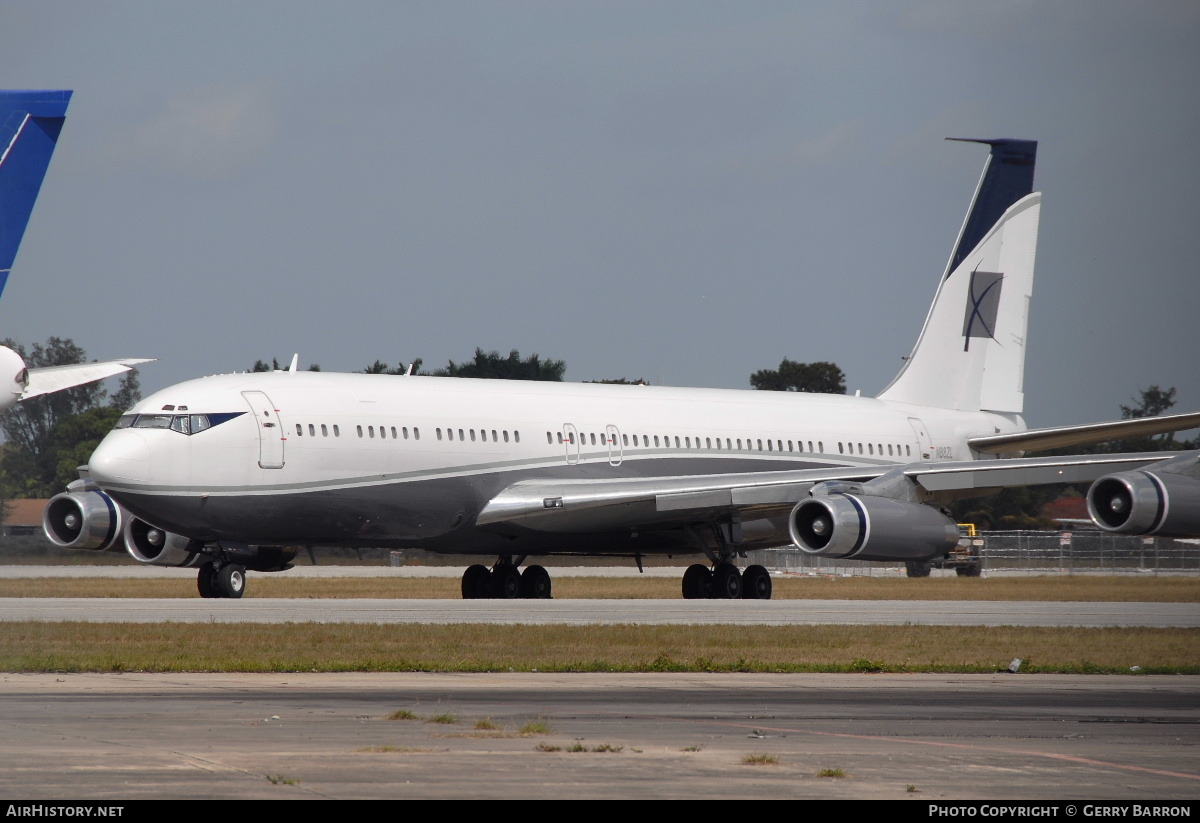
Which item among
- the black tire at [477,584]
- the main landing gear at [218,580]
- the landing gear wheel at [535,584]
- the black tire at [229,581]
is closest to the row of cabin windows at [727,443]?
the landing gear wheel at [535,584]

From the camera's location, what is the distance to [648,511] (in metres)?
32.9

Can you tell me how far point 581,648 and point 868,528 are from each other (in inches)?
447

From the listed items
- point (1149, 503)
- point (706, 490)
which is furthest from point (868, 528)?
point (1149, 503)

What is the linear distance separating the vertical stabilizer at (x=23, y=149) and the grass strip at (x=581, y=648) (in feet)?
17.4

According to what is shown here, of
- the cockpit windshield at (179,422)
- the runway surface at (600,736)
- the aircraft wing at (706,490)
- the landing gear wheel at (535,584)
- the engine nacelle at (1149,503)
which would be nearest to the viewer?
the runway surface at (600,736)

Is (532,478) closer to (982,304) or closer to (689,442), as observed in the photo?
(689,442)

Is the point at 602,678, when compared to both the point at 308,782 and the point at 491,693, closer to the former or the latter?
the point at 491,693

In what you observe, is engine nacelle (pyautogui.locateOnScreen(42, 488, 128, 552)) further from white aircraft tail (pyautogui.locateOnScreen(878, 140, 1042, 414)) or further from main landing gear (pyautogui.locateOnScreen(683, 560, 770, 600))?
white aircraft tail (pyautogui.locateOnScreen(878, 140, 1042, 414))

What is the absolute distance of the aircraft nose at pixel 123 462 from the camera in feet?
93.4

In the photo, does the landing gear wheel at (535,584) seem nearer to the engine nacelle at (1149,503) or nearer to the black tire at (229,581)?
the black tire at (229,581)

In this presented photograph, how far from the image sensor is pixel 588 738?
37.5ft
